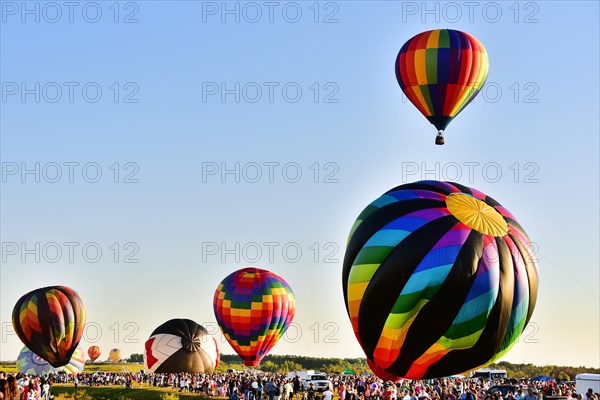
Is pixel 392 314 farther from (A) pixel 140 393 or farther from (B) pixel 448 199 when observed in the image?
(A) pixel 140 393

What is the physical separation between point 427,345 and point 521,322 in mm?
2558

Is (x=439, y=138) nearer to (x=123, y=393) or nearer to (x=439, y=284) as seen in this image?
(x=439, y=284)

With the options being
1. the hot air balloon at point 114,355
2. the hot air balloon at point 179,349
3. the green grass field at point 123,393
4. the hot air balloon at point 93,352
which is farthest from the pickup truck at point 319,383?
the hot air balloon at point 114,355

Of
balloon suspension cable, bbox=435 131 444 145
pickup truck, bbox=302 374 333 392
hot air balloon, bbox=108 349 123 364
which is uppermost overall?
balloon suspension cable, bbox=435 131 444 145

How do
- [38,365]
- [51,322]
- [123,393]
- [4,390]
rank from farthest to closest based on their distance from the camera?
[38,365] → [123,393] → [51,322] → [4,390]

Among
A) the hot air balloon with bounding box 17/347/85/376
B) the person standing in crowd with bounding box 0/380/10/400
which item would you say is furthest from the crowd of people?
the hot air balloon with bounding box 17/347/85/376

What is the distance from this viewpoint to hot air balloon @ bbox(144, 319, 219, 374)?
46281mm

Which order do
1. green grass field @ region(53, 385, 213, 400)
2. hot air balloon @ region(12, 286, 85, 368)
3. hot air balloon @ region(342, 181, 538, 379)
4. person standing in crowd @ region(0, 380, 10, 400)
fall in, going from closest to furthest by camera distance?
person standing in crowd @ region(0, 380, 10, 400), hot air balloon @ region(342, 181, 538, 379), green grass field @ region(53, 385, 213, 400), hot air balloon @ region(12, 286, 85, 368)

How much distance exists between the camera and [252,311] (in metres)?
43.5

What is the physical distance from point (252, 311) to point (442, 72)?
18432mm

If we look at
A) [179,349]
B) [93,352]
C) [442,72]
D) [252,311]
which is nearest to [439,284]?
[442,72]

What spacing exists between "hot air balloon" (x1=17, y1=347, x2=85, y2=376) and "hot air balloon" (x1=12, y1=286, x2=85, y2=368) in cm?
1579

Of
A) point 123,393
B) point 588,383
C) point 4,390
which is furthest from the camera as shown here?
point 123,393

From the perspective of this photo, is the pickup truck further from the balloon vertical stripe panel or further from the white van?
the balloon vertical stripe panel
